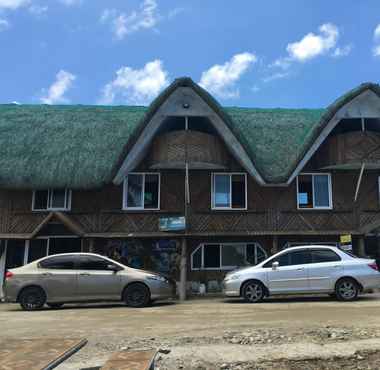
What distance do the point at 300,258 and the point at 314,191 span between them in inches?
238

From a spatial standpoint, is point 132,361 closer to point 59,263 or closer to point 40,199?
point 59,263

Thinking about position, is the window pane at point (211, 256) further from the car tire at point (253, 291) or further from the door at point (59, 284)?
the door at point (59, 284)

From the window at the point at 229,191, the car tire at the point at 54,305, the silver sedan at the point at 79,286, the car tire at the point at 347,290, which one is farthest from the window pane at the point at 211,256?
the car tire at the point at 54,305

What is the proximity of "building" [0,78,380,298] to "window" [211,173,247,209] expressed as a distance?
1.9 inches

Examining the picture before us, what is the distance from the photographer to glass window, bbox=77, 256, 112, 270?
1276 cm

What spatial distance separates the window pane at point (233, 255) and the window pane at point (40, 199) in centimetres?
823

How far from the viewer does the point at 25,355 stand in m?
5.80

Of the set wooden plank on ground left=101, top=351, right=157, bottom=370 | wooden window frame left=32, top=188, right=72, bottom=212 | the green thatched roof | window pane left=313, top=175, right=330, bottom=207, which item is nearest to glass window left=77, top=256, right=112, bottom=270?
the green thatched roof

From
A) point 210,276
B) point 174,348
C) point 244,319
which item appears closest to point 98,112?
point 210,276

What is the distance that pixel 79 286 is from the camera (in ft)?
41.1

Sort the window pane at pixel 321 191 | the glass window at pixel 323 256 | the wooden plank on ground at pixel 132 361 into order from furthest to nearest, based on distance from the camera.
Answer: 1. the window pane at pixel 321 191
2. the glass window at pixel 323 256
3. the wooden plank on ground at pixel 132 361

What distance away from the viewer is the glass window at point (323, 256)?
42.9 feet

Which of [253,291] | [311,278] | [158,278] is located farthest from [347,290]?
[158,278]

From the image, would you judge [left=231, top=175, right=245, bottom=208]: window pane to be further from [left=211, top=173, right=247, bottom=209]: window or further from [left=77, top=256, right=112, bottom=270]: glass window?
[left=77, top=256, right=112, bottom=270]: glass window
